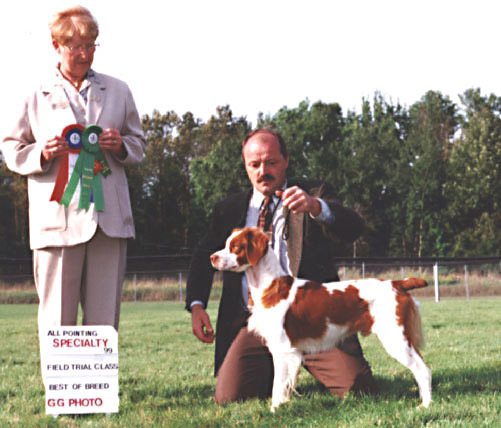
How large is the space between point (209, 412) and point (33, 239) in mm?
1597

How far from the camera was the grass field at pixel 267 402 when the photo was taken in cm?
368

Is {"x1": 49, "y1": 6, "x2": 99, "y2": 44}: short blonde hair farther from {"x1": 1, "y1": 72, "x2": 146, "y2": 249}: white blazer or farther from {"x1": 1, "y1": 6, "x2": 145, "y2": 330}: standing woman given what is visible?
{"x1": 1, "y1": 72, "x2": 146, "y2": 249}: white blazer

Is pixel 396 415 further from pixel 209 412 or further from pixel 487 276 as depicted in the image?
pixel 487 276

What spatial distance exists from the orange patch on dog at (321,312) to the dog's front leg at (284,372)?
10cm

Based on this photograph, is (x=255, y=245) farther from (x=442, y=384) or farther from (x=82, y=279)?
(x=442, y=384)

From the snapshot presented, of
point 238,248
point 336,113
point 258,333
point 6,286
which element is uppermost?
point 336,113

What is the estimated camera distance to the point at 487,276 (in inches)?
1040

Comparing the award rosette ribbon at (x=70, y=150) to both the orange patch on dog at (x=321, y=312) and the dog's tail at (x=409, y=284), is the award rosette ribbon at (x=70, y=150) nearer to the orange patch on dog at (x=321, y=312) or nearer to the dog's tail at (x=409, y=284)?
the orange patch on dog at (x=321, y=312)

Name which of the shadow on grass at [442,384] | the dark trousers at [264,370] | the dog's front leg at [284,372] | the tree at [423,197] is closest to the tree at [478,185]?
the tree at [423,197]

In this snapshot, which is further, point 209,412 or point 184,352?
point 184,352

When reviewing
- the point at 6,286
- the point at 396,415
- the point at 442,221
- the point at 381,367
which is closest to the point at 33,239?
the point at 396,415

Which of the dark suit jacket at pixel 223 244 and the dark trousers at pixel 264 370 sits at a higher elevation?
the dark suit jacket at pixel 223 244

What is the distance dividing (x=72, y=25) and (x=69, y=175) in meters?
0.91

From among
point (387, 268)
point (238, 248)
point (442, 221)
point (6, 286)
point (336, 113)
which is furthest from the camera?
point (336, 113)
